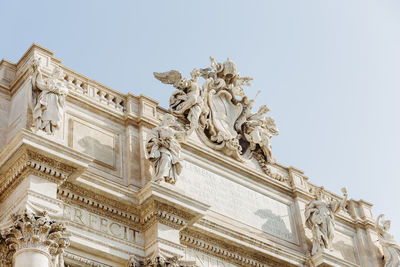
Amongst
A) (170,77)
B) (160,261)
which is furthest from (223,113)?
(160,261)

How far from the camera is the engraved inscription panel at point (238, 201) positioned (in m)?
19.3

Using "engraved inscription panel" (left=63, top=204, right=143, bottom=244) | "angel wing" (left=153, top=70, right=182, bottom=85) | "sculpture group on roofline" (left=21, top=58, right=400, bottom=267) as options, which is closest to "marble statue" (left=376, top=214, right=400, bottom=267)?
"sculpture group on roofline" (left=21, top=58, right=400, bottom=267)

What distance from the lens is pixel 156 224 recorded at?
17.2 m

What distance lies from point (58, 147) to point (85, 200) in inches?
53.4

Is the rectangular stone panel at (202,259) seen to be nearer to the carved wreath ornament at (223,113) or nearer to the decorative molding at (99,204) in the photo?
the decorative molding at (99,204)

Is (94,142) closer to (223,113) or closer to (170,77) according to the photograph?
(170,77)

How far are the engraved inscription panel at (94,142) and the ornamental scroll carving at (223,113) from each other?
225 cm

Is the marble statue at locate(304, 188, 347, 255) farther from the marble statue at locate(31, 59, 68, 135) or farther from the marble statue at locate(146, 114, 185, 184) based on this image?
the marble statue at locate(31, 59, 68, 135)

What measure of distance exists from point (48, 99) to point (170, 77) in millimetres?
4898

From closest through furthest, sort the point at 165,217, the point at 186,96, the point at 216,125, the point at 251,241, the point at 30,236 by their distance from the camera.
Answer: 1. the point at 30,236
2. the point at 165,217
3. the point at 251,241
4. the point at 186,96
5. the point at 216,125

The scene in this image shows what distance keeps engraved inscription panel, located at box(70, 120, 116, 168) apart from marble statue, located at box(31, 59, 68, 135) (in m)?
0.92

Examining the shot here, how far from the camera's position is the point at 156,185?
17.2m

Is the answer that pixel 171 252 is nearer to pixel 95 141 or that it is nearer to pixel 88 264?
pixel 88 264

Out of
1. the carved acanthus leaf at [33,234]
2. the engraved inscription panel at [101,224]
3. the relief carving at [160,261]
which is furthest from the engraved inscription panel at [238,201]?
the carved acanthus leaf at [33,234]
